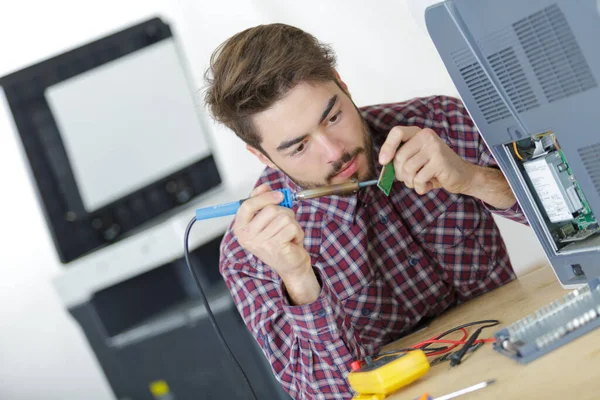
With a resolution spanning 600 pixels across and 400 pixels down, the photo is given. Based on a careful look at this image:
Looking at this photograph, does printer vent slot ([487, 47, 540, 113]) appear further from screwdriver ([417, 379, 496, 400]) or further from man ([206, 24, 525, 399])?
screwdriver ([417, 379, 496, 400])

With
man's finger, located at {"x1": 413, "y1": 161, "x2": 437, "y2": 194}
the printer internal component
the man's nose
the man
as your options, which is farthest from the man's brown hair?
the printer internal component

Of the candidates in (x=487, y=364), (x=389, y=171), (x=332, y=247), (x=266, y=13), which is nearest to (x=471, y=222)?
(x=332, y=247)

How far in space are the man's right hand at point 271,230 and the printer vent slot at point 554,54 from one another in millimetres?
465

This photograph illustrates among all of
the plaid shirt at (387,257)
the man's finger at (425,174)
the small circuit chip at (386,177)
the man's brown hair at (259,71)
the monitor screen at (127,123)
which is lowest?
the plaid shirt at (387,257)

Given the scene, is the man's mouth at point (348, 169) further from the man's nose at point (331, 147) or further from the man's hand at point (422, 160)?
the man's hand at point (422, 160)

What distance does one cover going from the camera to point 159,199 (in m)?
2.18

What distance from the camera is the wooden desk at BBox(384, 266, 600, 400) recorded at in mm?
771

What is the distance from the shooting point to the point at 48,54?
2.79 m

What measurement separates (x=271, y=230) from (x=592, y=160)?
51cm

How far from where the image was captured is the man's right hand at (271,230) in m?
1.21

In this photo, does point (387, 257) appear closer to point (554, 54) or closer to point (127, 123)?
point (554, 54)

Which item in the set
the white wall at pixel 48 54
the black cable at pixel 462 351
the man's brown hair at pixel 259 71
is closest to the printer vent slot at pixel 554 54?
the black cable at pixel 462 351

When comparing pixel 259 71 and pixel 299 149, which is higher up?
pixel 259 71

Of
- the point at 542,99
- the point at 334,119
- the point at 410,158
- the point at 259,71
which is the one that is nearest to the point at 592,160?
the point at 542,99
